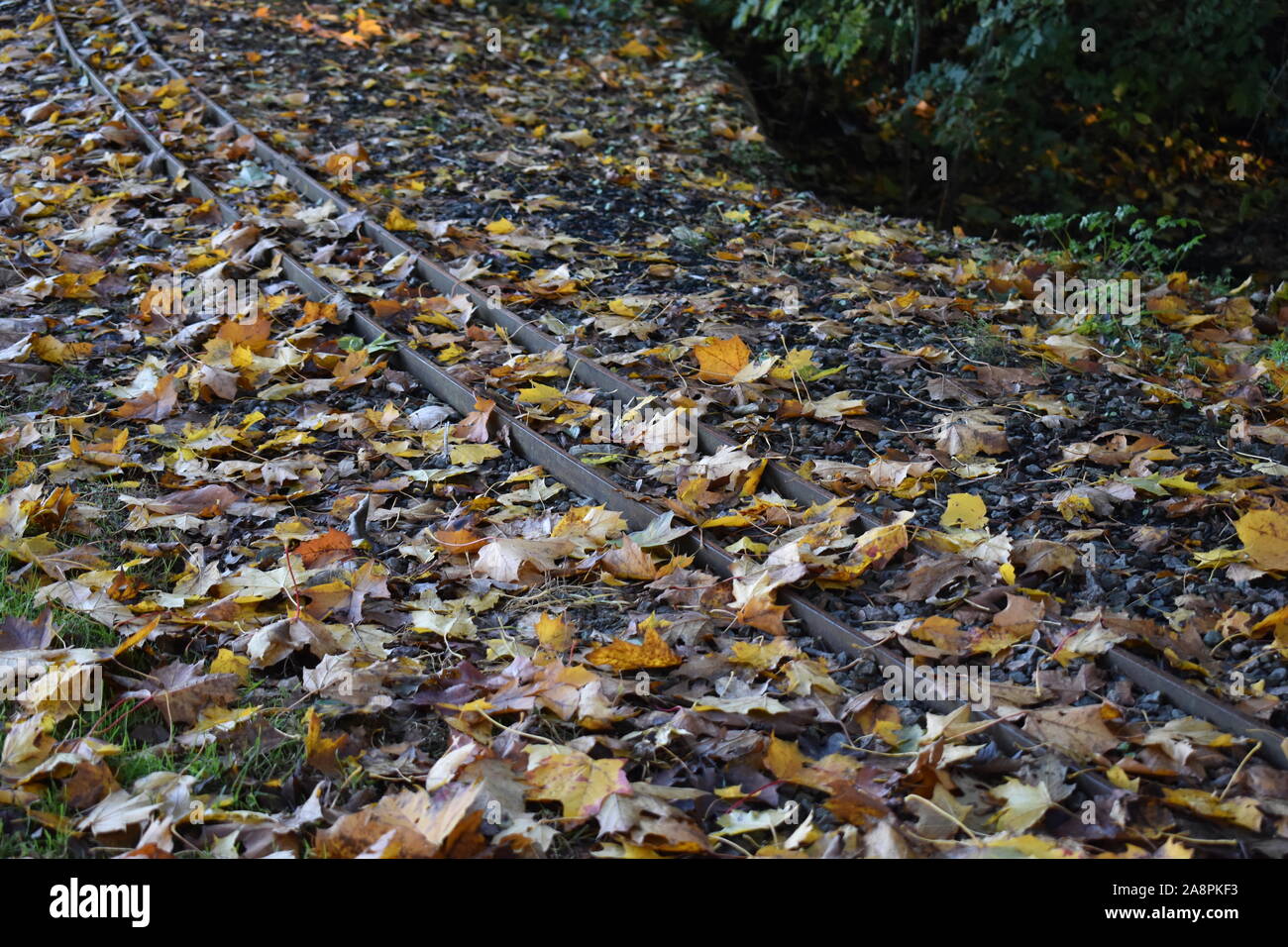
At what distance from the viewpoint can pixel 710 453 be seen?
411cm

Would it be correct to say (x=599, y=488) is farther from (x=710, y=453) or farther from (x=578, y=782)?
(x=578, y=782)

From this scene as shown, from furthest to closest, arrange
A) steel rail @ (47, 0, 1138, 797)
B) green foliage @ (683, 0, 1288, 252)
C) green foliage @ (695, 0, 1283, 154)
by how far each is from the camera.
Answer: green foliage @ (683, 0, 1288, 252)
green foliage @ (695, 0, 1283, 154)
steel rail @ (47, 0, 1138, 797)

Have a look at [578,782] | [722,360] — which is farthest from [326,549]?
[722,360]

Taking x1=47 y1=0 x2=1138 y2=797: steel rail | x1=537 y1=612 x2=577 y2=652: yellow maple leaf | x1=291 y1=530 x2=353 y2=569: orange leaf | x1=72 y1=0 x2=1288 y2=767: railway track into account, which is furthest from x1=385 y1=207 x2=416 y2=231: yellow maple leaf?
x1=537 y1=612 x2=577 y2=652: yellow maple leaf

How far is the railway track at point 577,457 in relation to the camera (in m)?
2.71

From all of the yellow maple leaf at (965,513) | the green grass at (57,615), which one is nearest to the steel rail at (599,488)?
the yellow maple leaf at (965,513)

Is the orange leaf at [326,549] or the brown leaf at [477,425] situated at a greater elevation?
the brown leaf at [477,425]

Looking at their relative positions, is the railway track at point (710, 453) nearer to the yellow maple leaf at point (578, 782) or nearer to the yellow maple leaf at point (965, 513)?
the yellow maple leaf at point (965, 513)

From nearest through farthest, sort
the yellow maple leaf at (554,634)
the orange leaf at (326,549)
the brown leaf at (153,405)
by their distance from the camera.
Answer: the yellow maple leaf at (554,634)
the orange leaf at (326,549)
the brown leaf at (153,405)

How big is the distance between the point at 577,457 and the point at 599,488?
12.1 inches

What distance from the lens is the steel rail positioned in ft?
8.86

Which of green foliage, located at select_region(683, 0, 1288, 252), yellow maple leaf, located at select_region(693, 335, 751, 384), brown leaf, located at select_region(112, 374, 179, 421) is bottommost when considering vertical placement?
brown leaf, located at select_region(112, 374, 179, 421)

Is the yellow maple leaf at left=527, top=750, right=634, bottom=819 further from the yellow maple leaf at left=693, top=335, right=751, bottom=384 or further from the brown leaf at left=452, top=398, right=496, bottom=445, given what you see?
the yellow maple leaf at left=693, top=335, right=751, bottom=384
